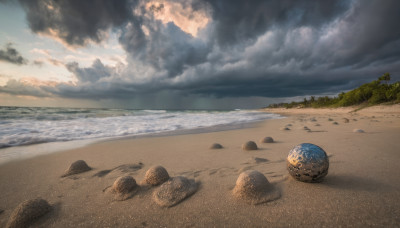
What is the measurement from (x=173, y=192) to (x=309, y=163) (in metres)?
1.76

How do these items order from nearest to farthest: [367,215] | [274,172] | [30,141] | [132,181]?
1. [367,215]
2. [132,181]
3. [274,172]
4. [30,141]

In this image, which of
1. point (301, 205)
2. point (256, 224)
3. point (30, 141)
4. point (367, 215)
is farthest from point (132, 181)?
point (30, 141)

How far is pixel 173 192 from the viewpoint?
2172 millimetres

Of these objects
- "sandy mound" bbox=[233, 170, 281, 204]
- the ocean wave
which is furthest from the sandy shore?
the ocean wave

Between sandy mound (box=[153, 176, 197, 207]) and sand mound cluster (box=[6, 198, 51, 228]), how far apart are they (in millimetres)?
1293

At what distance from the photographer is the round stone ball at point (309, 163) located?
2084 millimetres

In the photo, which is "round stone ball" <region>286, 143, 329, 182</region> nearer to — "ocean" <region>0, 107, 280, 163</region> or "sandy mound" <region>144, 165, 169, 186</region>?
"sandy mound" <region>144, 165, 169, 186</region>

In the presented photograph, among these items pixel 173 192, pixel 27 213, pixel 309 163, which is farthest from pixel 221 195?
pixel 27 213

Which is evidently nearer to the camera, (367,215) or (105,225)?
(367,215)

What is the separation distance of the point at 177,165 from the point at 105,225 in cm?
175

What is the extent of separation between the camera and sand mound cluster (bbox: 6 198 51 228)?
1791mm

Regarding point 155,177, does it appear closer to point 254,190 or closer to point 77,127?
point 254,190

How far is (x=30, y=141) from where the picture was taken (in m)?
5.91

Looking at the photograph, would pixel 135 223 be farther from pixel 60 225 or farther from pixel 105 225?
pixel 60 225
